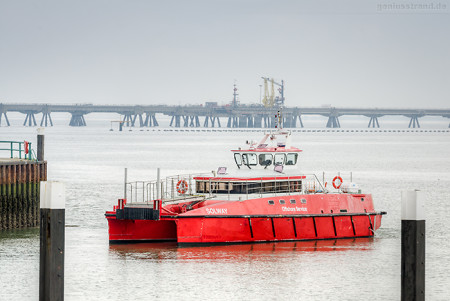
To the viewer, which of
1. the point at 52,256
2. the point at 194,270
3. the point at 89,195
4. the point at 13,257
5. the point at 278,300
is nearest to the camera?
the point at 52,256

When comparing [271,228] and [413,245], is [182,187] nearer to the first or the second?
[271,228]

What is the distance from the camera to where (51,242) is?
16.5 m

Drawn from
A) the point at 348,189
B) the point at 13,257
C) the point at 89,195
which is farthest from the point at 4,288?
the point at 89,195

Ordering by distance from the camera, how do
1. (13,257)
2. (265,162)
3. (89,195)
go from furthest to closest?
(89,195), (265,162), (13,257)

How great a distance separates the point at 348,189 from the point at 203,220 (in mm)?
7555

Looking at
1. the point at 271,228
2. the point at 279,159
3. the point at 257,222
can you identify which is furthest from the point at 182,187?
the point at 279,159

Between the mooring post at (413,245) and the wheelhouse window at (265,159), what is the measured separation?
19.6m

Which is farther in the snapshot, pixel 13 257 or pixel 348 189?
pixel 348 189

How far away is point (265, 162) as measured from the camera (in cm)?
3562

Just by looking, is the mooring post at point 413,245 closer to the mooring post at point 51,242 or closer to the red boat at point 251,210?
the mooring post at point 51,242

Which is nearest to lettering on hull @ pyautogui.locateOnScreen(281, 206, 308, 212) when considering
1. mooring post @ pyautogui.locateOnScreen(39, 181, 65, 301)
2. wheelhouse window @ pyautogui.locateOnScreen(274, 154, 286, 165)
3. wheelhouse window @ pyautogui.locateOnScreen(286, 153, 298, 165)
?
wheelhouse window @ pyautogui.locateOnScreen(274, 154, 286, 165)

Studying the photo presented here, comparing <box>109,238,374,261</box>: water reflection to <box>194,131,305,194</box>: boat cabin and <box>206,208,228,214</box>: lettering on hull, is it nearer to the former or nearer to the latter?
<box>206,208,228,214</box>: lettering on hull

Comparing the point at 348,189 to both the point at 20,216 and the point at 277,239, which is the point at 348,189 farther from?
the point at 20,216

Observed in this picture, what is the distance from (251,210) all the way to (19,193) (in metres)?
8.93
